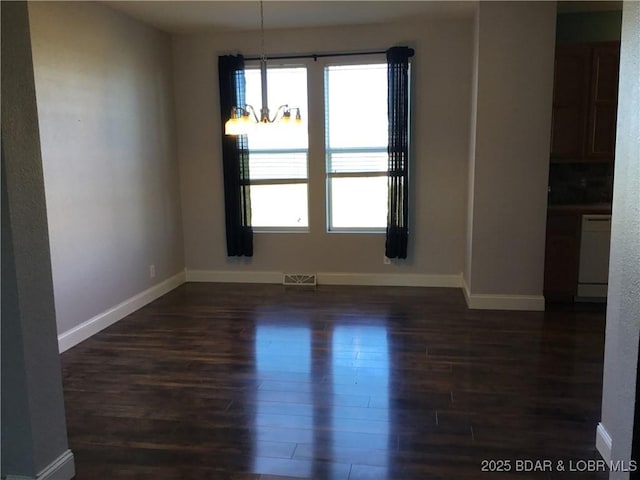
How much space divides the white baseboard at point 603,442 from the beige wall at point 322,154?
3.13m

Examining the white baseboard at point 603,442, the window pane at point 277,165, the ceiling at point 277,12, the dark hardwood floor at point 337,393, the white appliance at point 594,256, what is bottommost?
the dark hardwood floor at point 337,393

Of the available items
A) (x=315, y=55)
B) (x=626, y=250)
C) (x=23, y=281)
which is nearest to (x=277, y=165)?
(x=315, y=55)

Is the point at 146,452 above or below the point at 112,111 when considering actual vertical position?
below

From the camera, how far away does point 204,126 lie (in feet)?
18.9

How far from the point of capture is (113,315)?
15.0ft

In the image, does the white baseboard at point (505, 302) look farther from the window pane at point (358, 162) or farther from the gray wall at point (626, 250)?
the gray wall at point (626, 250)

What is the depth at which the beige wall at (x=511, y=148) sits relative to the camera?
444cm

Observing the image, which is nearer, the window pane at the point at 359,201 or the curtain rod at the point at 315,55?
the curtain rod at the point at 315,55

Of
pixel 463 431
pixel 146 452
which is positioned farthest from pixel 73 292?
pixel 463 431

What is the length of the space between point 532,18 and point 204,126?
3460 mm

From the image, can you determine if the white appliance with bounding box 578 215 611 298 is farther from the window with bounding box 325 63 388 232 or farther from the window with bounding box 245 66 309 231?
the window with bounding box 245 66 309 231

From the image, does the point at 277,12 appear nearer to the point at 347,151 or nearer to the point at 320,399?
the point at 347,151

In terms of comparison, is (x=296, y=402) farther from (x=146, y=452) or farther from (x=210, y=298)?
(x=210, y=298)

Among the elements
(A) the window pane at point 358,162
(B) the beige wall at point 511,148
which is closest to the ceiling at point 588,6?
(B) the beige wall at point 511,148
